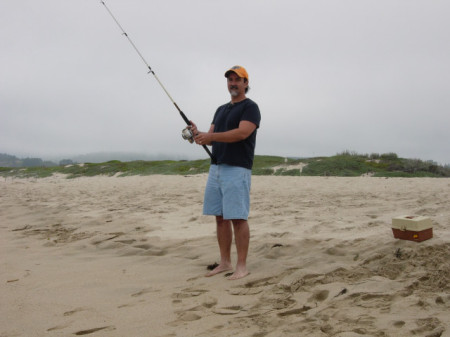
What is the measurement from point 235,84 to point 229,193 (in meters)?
0.99

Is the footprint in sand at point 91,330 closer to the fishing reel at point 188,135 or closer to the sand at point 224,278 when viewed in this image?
the sand at point 224,278

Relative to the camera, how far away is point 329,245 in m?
3.79

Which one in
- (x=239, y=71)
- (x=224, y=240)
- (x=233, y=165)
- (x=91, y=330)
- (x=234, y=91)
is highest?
(x=239, y=71)

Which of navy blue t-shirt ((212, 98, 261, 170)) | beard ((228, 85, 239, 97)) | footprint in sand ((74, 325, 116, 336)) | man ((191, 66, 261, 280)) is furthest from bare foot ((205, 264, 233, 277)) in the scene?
beard ((228, 85, 239, 97))

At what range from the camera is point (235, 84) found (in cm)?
334

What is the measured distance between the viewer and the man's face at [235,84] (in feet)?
10.9

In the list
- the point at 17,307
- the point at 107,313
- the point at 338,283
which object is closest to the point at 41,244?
the point at 17,307

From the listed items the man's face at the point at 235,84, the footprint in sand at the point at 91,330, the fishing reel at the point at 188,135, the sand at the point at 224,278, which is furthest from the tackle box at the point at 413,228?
the footprint in sand at the point at 91,330

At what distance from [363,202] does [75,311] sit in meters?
5.50

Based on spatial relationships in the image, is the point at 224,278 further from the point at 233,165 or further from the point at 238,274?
the point at 233,165

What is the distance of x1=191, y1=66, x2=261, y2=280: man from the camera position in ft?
10.5

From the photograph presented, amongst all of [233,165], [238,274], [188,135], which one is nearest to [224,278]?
[238,274]

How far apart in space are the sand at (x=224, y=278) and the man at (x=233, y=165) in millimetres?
332

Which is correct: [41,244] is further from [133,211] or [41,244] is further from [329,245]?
[329,245]
